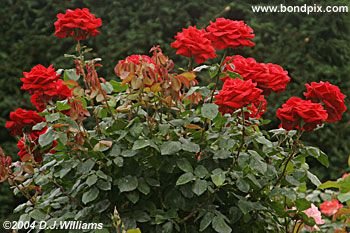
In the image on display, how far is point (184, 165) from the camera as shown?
215 centimetres

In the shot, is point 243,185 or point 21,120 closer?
point 243,185

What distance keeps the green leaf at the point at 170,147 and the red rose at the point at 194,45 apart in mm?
303

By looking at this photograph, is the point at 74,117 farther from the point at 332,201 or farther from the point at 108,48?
the point at 108,48

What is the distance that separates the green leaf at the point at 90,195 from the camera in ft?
6.98

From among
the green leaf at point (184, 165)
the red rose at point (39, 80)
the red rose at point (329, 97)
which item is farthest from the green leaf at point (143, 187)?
the red rose at point (329, 97)

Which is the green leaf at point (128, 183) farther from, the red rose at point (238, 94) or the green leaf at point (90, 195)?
the red rose at point (238, 94)

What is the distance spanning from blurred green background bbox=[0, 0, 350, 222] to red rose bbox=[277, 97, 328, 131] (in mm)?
2127

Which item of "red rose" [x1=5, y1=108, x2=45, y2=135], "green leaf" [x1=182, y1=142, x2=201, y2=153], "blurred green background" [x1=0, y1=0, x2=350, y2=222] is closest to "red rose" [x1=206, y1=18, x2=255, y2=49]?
"green leaf" [x1=182, y1=142, x2=201, y2=153]

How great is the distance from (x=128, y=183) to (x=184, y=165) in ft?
0.60

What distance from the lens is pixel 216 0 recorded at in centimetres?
439

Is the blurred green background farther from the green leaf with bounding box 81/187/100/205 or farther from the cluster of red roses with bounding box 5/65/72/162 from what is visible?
the green leaf with bounding box 81/187/100/205

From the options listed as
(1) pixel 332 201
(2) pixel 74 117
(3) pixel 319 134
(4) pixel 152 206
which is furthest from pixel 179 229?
(3) pixel 319 134

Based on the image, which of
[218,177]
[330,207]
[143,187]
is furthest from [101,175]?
[330,207]

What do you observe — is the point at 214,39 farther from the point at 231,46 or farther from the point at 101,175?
the point at 101,175
